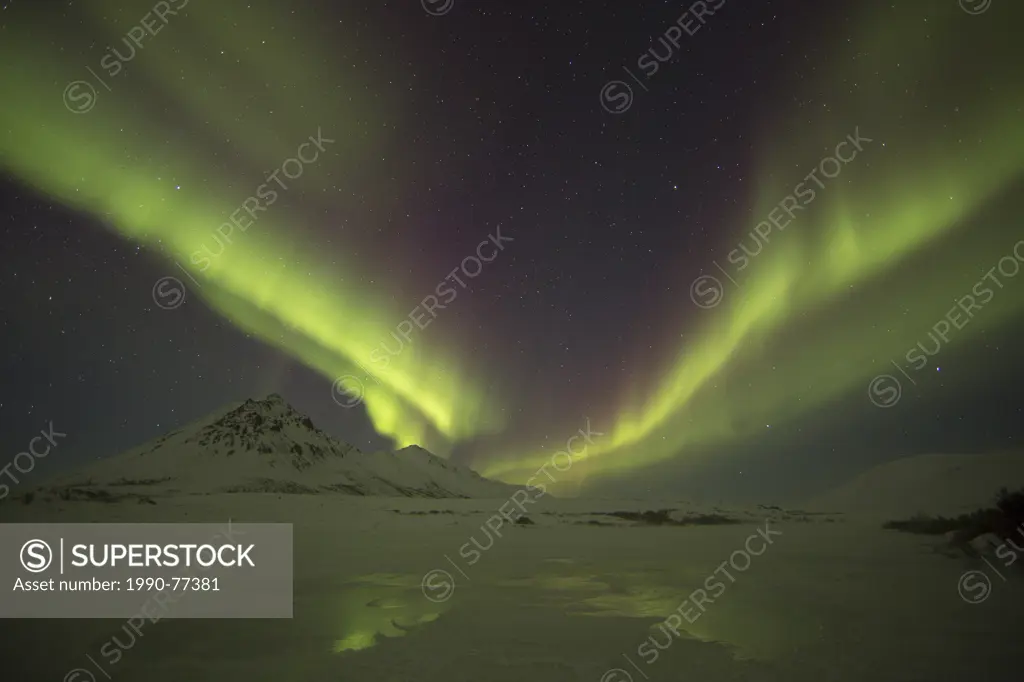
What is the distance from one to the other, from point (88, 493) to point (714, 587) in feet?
228

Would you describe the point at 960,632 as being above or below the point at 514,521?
below

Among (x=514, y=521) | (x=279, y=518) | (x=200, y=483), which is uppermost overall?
(x=200, y=483)

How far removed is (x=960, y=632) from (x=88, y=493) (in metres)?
73.7

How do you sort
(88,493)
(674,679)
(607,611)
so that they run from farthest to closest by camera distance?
(88,493), (607,611), (674,679)

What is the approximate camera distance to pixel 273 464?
148 m

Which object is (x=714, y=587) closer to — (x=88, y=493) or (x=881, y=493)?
(x=881, y=493)

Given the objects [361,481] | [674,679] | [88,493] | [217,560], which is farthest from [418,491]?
[674,679]

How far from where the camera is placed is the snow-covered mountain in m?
113

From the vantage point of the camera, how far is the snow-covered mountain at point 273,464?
113m

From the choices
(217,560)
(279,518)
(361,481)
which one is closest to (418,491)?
(361,481)

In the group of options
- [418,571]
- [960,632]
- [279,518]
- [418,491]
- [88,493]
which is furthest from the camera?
[418,491]

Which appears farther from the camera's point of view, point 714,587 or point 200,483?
point 200,483

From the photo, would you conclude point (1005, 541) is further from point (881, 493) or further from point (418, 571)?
point (881, 493)

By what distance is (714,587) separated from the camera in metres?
12.4
